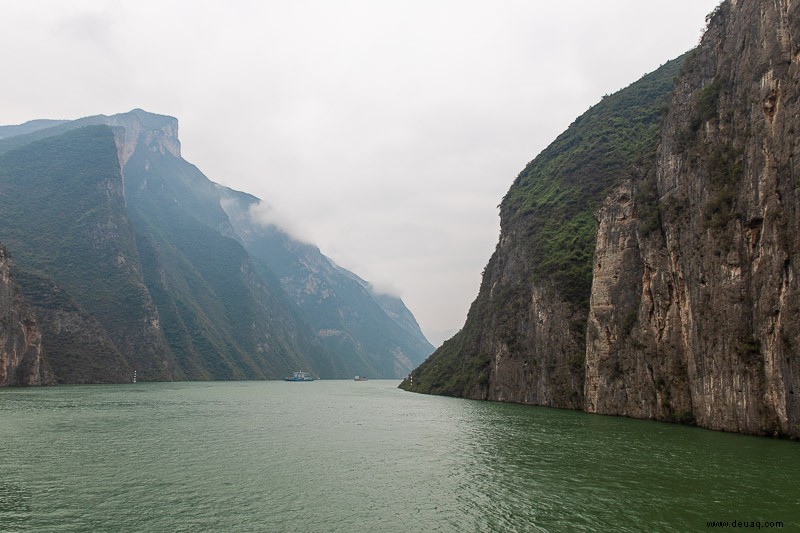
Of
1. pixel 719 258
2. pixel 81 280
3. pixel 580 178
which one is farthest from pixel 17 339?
pixel 719 258

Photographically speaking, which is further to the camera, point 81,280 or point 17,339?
point 81,280

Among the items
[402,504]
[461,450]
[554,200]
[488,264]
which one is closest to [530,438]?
[461,450]

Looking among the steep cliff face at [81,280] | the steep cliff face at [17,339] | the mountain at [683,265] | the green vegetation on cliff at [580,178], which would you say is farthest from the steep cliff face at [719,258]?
the steep cliff face at [81,280]

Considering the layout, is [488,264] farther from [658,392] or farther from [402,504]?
[402,504]

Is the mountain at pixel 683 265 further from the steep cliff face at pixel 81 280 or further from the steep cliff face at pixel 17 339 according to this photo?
the steep cliff face at pixel 81 280

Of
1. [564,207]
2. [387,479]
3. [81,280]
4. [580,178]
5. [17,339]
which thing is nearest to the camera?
[387,479]

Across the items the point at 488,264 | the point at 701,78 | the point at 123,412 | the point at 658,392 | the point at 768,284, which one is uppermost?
the point at 701,78

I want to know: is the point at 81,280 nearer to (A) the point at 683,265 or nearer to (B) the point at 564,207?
(B) the point at 564,207

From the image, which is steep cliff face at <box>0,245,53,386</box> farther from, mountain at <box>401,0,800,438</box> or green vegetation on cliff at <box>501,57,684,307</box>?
green vegetation on cliff at <box>501,57,684,307</box>
